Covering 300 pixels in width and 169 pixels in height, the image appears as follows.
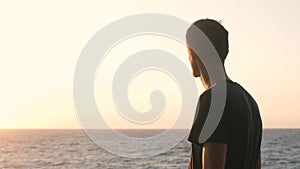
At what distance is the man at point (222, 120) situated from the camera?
2926mm

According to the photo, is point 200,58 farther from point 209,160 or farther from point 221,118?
point 209,160

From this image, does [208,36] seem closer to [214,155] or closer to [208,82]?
[208,82]

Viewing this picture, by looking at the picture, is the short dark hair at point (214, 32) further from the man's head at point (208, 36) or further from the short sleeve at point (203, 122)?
the short sleeve at point (203, 122)

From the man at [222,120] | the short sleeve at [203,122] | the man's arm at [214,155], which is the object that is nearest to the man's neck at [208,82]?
the man at [222,120]

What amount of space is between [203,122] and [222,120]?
94mm

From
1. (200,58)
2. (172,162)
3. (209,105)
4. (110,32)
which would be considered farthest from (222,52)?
(172,162)

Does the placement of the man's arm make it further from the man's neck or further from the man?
the man's neck

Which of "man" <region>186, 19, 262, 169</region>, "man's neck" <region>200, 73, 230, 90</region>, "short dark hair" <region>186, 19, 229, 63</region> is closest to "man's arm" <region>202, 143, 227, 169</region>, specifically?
"man" <region>186, 19, 262, 169</region>

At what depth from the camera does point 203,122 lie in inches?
117

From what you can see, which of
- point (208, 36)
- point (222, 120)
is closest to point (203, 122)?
point (222, 120)

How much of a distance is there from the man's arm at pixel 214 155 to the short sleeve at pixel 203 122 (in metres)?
0.04

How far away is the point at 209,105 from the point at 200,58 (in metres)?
0.28

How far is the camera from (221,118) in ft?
9.77

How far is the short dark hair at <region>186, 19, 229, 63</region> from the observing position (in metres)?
3.14
